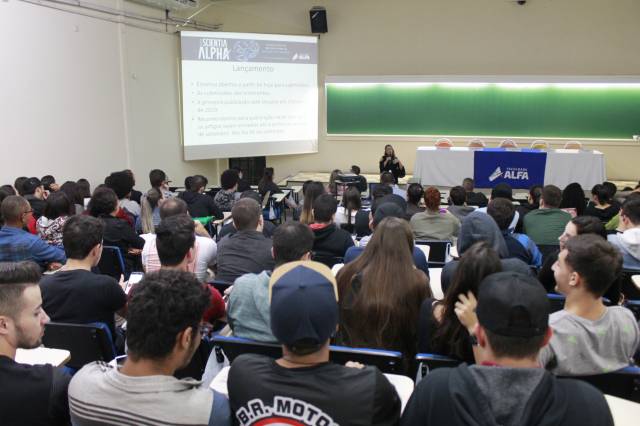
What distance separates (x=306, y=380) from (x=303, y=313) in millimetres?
184

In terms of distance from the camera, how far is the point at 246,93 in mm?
9750

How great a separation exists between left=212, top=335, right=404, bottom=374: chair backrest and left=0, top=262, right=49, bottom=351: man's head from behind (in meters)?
0.69

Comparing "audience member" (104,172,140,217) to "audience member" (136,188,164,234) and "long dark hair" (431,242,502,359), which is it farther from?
"long dark hair" (431,242,502,359)

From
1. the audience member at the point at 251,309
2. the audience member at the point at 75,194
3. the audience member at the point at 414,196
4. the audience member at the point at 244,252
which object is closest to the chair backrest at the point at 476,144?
the audience member at the point at 414,196

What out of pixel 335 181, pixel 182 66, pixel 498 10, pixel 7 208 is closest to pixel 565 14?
pixel 498 10

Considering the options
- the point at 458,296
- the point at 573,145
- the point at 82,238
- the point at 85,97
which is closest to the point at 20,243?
the point at 82,238

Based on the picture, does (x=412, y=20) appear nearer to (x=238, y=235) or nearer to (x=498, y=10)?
(x=498, y=10)

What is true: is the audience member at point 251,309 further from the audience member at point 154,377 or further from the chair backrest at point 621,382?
the chair backrest at point 621,382

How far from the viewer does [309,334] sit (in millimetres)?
1409

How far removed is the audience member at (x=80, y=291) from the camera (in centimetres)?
246

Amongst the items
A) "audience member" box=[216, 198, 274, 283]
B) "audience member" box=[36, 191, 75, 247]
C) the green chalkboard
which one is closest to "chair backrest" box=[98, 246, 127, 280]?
"audience member" box=[36, 191, 75, 247]

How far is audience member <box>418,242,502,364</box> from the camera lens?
1.99m

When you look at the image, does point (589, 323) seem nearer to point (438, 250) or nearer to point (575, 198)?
point (438, 250)

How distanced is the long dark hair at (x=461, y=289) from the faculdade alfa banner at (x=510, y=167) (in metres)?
7.61
